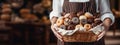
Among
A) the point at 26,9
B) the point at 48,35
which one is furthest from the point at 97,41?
the point at 26,9

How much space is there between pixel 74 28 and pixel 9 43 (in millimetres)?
4029

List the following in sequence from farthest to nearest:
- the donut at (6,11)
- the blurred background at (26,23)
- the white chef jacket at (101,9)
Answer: the donut at (6,11) → the blurred background at (26,23) → the white chef jacket at (101,9)

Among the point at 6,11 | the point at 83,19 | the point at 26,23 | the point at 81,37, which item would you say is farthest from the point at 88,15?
the point at 6,11

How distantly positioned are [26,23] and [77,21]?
12.3 feet

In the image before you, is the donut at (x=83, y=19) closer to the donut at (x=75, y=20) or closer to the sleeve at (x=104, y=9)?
the donut at (x=75, y=20)

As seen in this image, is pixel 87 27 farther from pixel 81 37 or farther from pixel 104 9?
pixel 104 9

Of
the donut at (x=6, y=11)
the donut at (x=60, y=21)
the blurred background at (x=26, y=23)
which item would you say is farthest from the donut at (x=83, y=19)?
the donut at (x=6, y=11)

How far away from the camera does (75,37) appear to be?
2160 millimetres

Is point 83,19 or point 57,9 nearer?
point 83,19

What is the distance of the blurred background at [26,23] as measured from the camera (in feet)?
19.4

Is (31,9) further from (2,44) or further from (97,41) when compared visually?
(97,41)

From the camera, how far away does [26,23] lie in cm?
590

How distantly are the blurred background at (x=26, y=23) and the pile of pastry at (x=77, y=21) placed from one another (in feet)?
11.7

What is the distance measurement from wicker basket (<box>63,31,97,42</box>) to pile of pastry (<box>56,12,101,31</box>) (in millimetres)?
47
